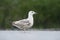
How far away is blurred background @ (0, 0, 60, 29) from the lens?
22.7ft

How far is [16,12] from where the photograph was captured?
6.92m

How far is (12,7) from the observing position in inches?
277

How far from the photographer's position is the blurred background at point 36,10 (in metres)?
6.91

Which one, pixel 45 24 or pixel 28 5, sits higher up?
pixel 28 5

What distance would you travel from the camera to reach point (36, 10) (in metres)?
6.88
